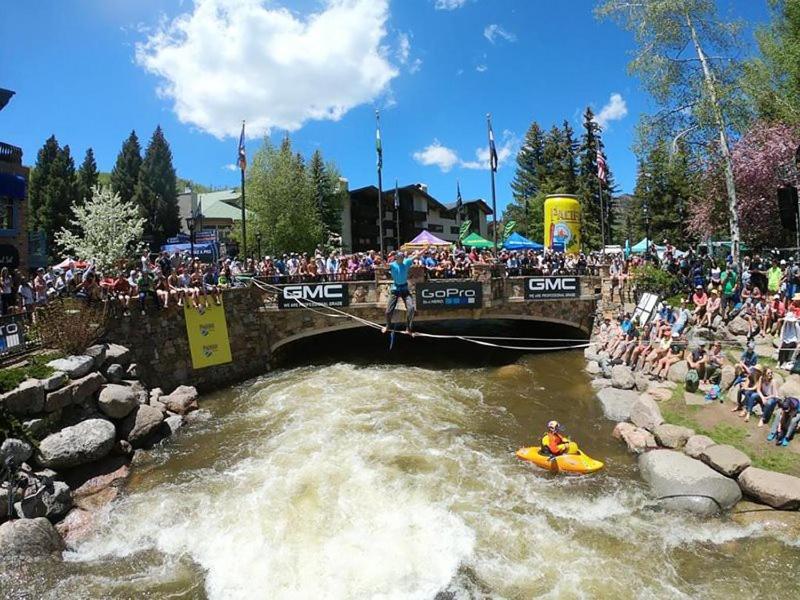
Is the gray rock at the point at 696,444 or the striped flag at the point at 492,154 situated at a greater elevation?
the striped flag at the point at 492,154

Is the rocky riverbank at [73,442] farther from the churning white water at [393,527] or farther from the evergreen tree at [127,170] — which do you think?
the evergreen tree at [127,170]

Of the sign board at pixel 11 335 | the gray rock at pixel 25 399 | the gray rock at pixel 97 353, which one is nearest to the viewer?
the gray rock at pixel 25 399

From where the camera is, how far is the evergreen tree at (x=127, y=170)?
52094mm

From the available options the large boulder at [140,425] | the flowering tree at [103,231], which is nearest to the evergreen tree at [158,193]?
the flowering tree at [103,231]

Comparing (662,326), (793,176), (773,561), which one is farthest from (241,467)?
(793,176)

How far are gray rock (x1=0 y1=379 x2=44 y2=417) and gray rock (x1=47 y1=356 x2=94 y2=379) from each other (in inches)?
37.0

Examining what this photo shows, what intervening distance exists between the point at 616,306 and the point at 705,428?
10102 millimetres

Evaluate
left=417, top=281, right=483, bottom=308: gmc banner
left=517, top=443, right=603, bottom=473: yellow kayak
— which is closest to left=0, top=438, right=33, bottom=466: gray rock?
left=517, top=443, right=603, bottom=473: yellow kayak

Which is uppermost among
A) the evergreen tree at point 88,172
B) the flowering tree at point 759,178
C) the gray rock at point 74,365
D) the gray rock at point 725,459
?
the evergreen tree at point 88,172

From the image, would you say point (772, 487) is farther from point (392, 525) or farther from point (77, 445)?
point (77, 445)

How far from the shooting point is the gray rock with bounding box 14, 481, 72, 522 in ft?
32.4

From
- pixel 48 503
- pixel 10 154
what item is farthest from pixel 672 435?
pixel 10 154

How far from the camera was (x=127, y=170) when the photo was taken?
173ft

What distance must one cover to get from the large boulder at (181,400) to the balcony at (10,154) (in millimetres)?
19544
